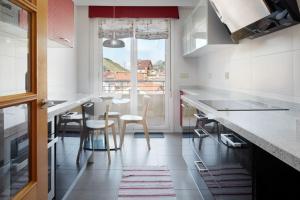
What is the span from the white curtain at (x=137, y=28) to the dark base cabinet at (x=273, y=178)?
4672 millimetres

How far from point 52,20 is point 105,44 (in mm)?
2612

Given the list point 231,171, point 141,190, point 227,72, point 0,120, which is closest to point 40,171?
point 0,120

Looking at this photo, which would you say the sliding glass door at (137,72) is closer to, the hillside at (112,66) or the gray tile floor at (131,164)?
the hillside at (112,66)

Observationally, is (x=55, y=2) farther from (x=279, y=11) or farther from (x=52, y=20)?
(x=279, y=11)

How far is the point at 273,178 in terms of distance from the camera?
119 centimetres

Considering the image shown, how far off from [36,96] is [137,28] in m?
4.35

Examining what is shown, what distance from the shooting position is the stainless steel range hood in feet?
6.23

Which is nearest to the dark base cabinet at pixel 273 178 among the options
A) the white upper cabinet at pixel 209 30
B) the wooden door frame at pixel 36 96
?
the wooden door frame at pixel 36 96

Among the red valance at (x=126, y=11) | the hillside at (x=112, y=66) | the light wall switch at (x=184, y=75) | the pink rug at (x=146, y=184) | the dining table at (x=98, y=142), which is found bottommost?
the pink rug at (x=146, y=184)

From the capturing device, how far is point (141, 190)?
2.78 m

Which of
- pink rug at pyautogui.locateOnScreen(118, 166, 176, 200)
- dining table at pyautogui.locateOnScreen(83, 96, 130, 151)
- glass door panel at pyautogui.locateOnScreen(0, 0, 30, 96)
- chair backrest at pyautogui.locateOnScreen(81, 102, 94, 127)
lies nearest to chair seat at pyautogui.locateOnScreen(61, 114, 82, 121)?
chair backrest at pyautogui.locateOnScreen(81, 102, 94, 127)

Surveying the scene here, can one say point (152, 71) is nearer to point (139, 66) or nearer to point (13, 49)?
point (139, 66)

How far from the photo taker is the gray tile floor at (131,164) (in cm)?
269

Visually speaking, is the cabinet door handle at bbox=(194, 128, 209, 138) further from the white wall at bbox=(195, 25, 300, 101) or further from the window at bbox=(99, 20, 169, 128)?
the window at bbox=(99, 20, 169, 128)
